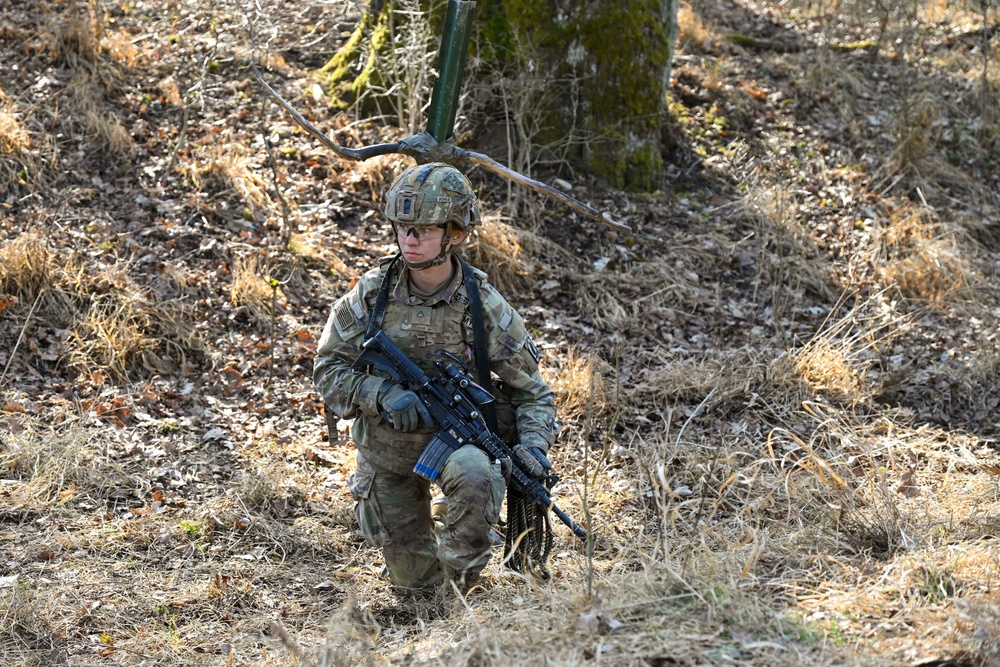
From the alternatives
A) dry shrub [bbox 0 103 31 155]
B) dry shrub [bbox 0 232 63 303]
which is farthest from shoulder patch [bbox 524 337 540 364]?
dry shrub [bbox 0 103 31 155]

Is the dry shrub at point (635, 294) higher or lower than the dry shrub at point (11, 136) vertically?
lower

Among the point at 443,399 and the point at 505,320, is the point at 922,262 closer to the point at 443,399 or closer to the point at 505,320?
the point at 505,320

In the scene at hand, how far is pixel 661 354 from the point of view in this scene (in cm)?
687

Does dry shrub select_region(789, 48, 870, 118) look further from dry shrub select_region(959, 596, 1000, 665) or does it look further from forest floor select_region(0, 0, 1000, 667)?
dry shrub select_region(959, 596, 1000, 665)

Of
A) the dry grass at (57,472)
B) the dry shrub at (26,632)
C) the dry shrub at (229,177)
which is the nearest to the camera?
the dry shrub at (26,632)

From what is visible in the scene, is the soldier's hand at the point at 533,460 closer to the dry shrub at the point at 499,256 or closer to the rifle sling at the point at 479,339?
the rifle sling at the point at 479,339

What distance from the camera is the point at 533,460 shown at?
4254 millimetres

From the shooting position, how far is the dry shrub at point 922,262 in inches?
301

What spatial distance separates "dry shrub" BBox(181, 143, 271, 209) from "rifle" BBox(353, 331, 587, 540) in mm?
3902

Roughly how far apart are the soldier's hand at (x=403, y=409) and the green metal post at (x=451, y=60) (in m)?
1.37

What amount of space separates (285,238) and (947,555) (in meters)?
5.13

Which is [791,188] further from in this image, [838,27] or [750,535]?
[750,535]

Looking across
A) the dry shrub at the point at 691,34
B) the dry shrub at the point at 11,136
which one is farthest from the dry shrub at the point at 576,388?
the dry shrub at the point at 691,34

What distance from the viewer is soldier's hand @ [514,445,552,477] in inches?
167
